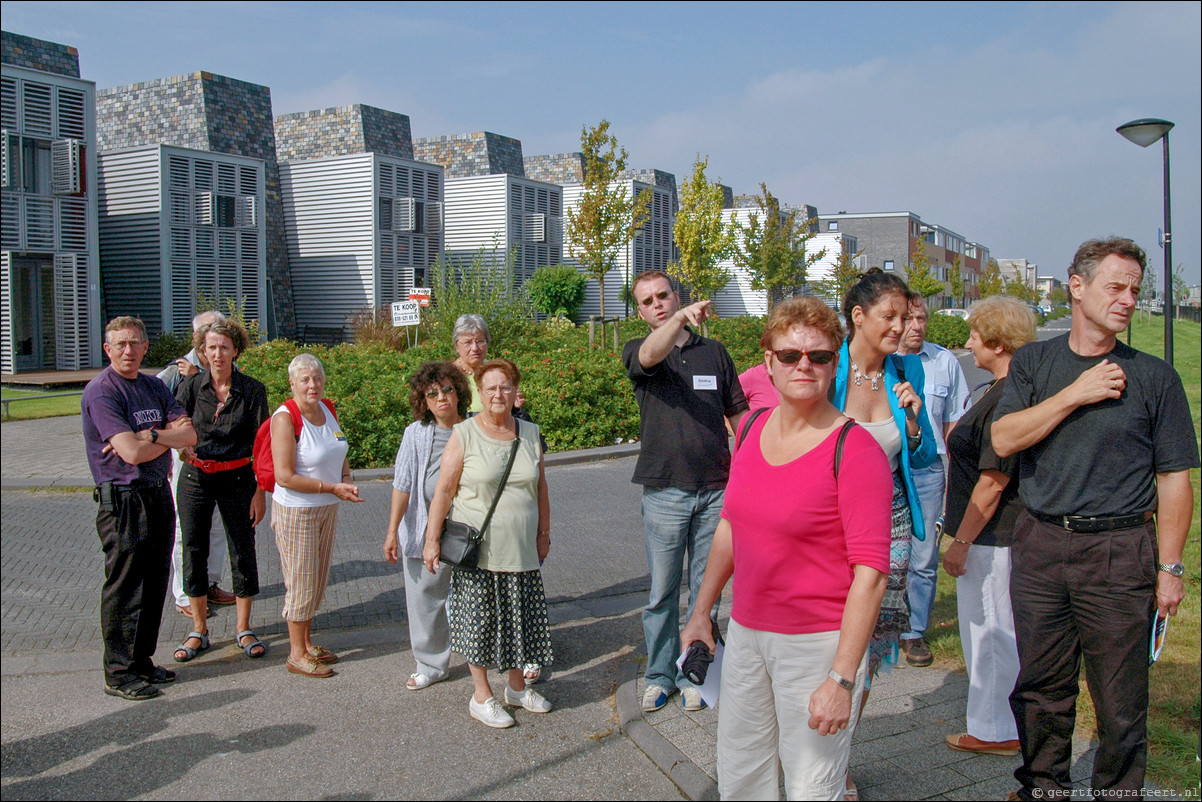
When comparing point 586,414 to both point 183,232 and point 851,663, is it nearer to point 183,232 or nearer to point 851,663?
point 851,663

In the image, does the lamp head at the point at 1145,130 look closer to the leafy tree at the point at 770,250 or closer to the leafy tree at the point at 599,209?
the leafy tree at the point at 599,209

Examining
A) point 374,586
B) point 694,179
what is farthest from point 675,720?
point 694,179

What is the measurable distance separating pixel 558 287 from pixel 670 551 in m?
36.4

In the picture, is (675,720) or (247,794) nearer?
(247,794)

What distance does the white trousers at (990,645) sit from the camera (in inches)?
152

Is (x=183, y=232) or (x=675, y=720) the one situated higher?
(x=183, y=232)

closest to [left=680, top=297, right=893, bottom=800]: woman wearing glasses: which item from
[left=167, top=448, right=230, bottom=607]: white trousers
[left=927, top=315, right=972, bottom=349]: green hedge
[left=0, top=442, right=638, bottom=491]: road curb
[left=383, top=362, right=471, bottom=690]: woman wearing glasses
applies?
[left=383, top=362, right=471, bottom=690]: woman wearing glasses

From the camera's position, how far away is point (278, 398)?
42.2 ft

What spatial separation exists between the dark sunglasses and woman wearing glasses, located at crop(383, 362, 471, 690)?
2592mm

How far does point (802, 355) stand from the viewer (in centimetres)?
267

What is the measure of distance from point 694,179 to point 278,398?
88.7ft

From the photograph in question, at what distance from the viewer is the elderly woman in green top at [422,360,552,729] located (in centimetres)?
445

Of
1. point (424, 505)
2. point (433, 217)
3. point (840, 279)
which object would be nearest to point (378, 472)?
point (424, 505)

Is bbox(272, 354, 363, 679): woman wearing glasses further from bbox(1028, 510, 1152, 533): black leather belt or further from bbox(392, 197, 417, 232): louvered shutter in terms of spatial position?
bbox(392, 197, 417, 232): louvered shutter
